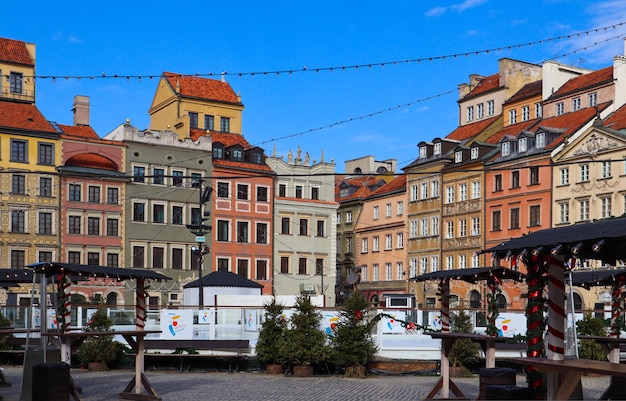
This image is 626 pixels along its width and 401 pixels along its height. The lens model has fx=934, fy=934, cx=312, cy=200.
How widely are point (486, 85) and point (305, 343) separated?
1834 inches

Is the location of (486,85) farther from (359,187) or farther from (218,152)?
(218,152)

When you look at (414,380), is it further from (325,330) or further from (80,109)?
(80,109)

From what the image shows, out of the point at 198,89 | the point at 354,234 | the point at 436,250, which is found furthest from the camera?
the point at 354,234

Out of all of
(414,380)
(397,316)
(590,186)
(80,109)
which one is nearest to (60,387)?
(414,380)

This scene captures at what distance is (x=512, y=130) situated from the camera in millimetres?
61562

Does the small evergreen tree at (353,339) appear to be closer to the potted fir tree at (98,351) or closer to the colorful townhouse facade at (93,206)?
the potted fir tree at (98,351)

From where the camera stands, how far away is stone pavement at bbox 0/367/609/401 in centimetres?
1876

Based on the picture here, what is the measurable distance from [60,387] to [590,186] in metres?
41.4

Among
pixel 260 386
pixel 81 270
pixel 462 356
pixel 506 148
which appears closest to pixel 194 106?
pixel 506 148

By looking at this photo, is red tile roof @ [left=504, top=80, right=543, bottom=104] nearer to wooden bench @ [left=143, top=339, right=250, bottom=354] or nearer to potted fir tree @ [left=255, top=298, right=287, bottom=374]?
wooden bench @ [left=143, top=339, right=250, bottom=354]

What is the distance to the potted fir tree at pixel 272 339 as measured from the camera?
24.6 meters

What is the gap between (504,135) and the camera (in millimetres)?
58688

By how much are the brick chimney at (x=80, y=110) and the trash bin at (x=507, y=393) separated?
181 feet

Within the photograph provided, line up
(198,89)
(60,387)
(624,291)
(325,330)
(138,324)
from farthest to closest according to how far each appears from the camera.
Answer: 1. (198,89)
2. (325,330)
3. (624,291)
4. (138,324)
5. (60,387)
